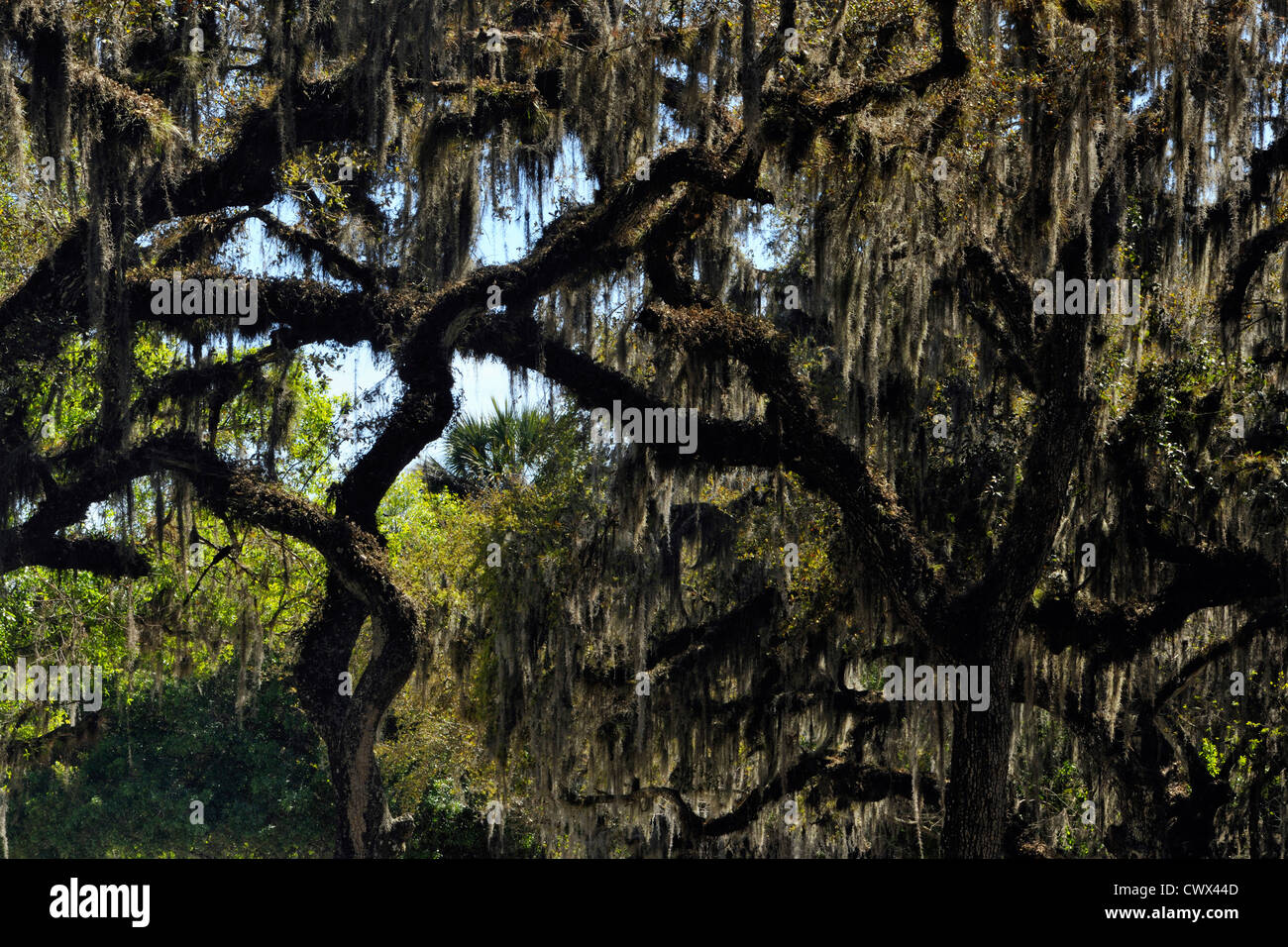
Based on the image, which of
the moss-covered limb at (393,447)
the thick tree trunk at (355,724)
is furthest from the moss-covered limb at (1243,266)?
the thick tree trunk at (355,724)

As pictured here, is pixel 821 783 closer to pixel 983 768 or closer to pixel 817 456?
pixel 983 768

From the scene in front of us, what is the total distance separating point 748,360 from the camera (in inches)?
433

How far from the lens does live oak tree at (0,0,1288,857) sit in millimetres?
9836

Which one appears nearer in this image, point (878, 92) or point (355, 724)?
point (878, 92)

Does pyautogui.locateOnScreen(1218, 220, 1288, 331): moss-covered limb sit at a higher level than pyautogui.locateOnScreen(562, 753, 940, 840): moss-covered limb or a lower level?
higher

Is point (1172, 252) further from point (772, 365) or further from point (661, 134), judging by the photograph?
point (661, 134)

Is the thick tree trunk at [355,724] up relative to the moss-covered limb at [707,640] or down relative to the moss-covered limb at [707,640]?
down

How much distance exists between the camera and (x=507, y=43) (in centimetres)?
1191

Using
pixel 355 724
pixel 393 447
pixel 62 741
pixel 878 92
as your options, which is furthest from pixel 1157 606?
pixel 62 741

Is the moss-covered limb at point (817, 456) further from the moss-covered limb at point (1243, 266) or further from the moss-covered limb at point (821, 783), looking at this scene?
the moss-covered limb at point (1243, 266)

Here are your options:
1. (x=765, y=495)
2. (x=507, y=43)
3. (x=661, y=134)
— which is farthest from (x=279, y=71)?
(x=765, y=495)

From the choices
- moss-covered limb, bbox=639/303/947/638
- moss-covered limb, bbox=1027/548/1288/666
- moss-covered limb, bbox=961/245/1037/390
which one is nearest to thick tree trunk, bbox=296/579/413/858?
moss-covered limb, bbox=639/303/947/638

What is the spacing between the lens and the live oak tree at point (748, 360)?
984 cm

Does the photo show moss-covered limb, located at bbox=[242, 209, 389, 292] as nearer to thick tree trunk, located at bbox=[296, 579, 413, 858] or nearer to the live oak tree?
the live oak tree
